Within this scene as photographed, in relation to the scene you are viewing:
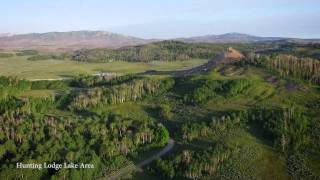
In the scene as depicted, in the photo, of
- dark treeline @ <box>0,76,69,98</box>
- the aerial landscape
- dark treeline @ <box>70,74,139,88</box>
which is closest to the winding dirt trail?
the aerial landscape

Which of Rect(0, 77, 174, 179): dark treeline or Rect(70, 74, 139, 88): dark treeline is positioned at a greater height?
Rect(70, 74, 139, 88): dark treeline

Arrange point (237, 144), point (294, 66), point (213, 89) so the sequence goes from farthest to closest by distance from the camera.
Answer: point (294, 66) → point (213, 89) → point (237, 144)

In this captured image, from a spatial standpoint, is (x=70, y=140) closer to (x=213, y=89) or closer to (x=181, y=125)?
(x=181, y=125)

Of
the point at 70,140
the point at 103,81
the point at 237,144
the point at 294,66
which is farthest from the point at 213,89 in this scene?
the point at 70,140

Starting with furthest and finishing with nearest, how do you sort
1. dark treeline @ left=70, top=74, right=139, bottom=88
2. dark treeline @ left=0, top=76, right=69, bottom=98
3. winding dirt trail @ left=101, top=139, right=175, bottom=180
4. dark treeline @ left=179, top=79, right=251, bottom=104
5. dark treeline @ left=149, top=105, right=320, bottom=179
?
dark treeline @ left=70, top=74, right=139, bottom=88, dark treeline @ left=0, top=76, right=69, bottom=98, dark treeline @ left=179, top=79, right=251, bottom=104, winding dirt trail @ left=101, top=139, right=175, bottom=180, dark treeline @ left=149, top=105, right=320, bottom=179

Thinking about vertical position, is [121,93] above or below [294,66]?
below

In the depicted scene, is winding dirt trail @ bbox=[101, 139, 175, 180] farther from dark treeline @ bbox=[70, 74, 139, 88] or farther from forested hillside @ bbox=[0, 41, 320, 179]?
dark treeline @ bbox=[70, 74, 139, 88]

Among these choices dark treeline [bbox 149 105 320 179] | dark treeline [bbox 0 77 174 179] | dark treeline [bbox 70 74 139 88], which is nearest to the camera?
dark treeline [bbox 149 105 320 179]

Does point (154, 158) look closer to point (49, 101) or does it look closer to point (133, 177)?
point (133, 177)
